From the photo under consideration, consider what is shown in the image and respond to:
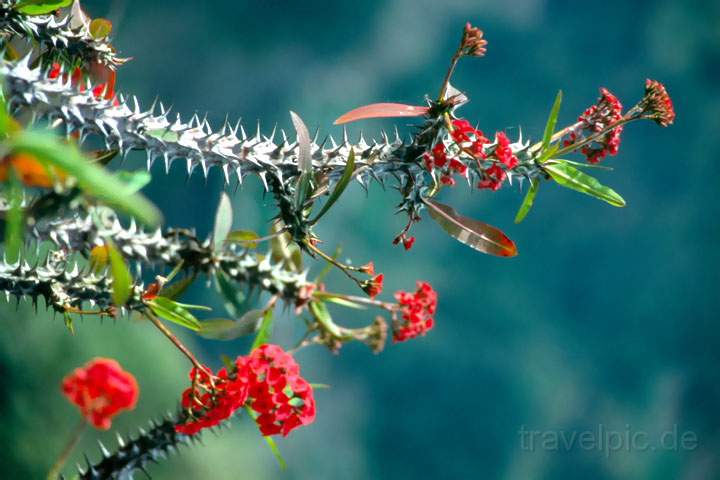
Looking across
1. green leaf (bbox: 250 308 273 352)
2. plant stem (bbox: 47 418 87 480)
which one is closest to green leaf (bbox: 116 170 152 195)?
plant stem (bbox: 47 418 87 480)

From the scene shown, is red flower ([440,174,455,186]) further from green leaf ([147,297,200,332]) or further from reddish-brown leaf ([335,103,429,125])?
green leaf ([147,297,200,332])

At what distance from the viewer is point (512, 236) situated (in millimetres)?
2271

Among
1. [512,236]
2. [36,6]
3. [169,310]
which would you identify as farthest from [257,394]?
[512,236]

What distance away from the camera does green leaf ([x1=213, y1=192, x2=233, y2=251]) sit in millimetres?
713

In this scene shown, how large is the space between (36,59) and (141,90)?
4.46 feet

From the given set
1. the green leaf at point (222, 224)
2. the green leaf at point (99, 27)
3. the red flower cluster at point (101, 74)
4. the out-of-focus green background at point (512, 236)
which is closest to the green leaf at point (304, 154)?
the green leaf at point (222, 224)

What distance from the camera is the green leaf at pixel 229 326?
2.51ft

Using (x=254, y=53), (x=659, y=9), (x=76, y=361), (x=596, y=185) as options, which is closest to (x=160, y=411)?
(x=76, y=361)

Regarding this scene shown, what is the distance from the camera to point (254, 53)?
2146 mm

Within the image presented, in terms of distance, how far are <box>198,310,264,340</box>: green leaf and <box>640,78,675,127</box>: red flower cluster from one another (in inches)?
18.8

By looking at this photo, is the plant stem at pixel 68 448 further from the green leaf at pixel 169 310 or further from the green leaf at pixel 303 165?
the green leaf at pixel 303 165

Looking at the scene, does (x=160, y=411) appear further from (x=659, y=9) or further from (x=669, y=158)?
(x=659, y=9)

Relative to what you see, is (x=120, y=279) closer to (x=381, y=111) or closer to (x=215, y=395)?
(x=215, y=395)

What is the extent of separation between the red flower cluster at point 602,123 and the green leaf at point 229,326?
16.4 inches
